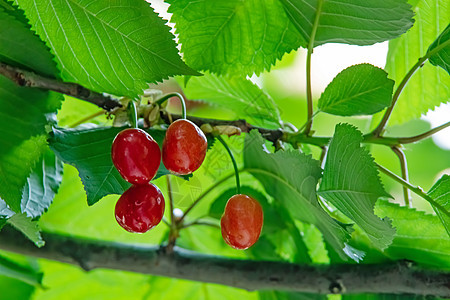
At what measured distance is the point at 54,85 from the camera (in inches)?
23.0

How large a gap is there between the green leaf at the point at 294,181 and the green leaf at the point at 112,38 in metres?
0.14

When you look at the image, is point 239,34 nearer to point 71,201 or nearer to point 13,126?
point 13,126

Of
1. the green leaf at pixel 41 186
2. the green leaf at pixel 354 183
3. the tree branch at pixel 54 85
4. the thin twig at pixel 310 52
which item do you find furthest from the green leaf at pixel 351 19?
the green leaf at pixel 41 186

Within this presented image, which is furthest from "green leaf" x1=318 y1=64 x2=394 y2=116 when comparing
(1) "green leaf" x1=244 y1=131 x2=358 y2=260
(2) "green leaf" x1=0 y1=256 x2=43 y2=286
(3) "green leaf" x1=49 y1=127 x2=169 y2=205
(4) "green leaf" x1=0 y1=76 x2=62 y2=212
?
(2) "green leaf" x1=0 y1=256 x2=43 y2=286

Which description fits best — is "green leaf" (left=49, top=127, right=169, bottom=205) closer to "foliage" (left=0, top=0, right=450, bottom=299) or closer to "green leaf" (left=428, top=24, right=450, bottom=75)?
"foliage" (left=0, top=0, right=450, bottom=299)

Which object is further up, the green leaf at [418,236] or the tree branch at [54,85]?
the tree branch at [54,85]

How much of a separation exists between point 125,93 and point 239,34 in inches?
6.5

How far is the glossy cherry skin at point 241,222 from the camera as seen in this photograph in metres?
0.57

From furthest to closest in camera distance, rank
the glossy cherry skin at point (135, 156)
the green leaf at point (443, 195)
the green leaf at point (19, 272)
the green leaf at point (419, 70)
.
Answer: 1. the green leaf at point (19, 272)
2. the green leaf at point (419, 70)
3. the green leaf at point (443, 195)
4. the glossy cherry skin at point (135, 156)

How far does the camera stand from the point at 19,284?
92 cm

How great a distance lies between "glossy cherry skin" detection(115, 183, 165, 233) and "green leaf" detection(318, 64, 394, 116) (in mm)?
257

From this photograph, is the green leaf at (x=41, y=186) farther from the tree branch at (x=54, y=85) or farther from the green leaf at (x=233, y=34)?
the green leaf at (x=233, y=34)

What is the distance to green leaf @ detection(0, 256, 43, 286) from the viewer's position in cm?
82

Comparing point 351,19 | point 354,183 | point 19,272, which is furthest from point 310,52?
point 19,272
